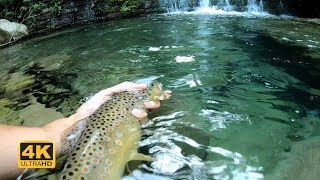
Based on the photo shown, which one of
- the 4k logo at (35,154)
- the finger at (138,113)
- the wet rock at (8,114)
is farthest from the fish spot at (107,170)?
the wet rock at (8,114)

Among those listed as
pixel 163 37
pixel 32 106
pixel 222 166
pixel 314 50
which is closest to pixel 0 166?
pixel 222 166

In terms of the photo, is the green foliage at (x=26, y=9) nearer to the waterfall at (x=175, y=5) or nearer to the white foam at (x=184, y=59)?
the waterfall at (x=175, y=5)

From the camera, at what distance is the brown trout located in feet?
8.18

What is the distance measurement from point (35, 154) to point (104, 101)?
4.36 feet

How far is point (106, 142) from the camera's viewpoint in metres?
2.87

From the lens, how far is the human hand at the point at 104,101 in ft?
11.9

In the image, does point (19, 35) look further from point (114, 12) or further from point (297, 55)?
point (297, 55)

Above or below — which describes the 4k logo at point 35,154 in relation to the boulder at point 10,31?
below

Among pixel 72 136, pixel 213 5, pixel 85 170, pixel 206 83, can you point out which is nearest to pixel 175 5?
pixel 213 5

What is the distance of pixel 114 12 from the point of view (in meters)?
15.8

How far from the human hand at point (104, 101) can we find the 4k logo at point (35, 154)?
93cm

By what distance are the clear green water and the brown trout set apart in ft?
0.64

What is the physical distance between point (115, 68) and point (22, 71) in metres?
2.18

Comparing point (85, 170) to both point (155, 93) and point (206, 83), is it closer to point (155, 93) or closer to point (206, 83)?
point (155, 93)
